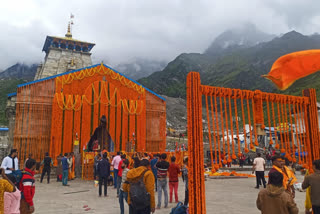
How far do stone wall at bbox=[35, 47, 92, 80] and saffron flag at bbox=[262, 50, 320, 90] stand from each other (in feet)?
90.7

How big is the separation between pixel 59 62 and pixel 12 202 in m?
29.2

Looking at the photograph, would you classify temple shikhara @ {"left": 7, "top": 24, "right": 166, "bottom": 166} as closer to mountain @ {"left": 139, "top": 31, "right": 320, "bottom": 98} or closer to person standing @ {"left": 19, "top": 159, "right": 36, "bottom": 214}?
person standing @ {"left": 19, "top": 159, "right": 36, "bottom": 214}

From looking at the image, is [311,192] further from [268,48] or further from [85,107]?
[268,48]

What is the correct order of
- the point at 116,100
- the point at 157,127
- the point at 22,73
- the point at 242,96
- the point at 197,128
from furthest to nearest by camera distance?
the point at 22,73
the point at 157,127
the point at 116,100
the point at 242,96
the point at 197,128

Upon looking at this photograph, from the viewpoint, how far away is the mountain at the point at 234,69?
250 ft

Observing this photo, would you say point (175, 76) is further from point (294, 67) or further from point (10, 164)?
point (294, 67)

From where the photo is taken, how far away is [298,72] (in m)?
4.45

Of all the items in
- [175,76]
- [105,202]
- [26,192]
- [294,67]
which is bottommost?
[105,202]

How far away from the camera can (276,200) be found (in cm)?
314

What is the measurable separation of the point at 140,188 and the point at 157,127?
45.0 feet

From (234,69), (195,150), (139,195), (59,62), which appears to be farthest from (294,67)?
(234,69)

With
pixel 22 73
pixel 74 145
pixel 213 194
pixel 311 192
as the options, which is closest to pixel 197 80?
pixel 311 192

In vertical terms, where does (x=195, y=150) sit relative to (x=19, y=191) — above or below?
above

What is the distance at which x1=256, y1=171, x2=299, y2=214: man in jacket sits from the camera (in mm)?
3105
